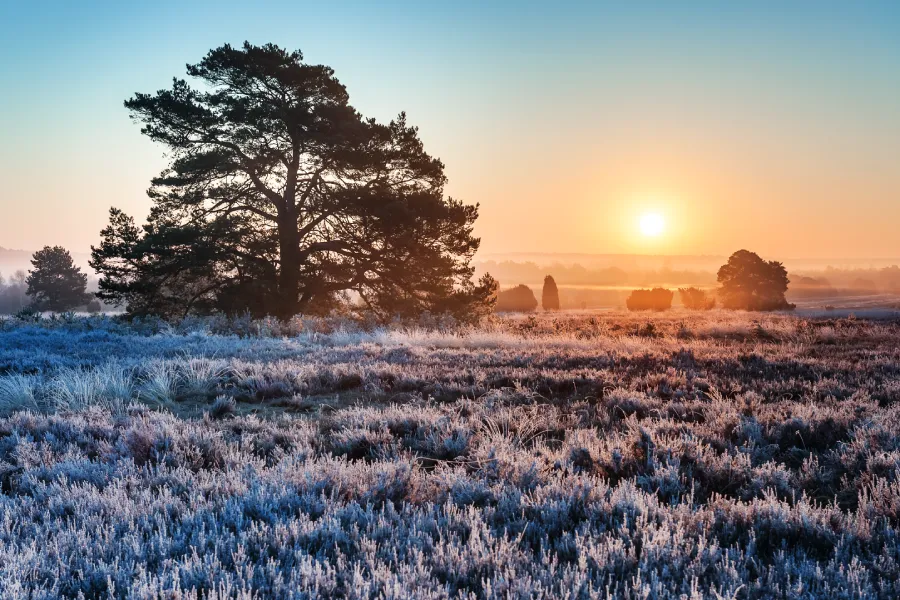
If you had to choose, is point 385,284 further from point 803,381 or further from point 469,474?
point 469,474

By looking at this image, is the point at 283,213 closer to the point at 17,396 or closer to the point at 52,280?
the point at 17,396

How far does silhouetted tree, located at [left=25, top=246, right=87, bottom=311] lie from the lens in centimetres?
5644

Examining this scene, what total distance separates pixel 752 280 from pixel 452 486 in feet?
171

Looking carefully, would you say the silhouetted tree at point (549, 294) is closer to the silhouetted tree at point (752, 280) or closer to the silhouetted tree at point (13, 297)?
the silhouetted tree at point (752, 280)

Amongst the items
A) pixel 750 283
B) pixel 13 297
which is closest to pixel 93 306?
pixel 13 297

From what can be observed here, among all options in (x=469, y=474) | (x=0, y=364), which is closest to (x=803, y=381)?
(x=469, y=474)

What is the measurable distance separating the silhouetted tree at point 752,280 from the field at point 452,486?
44.7m

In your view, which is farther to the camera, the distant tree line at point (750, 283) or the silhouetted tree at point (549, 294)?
the silhouetted tree at point (549, 294)

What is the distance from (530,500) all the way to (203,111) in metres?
21.9

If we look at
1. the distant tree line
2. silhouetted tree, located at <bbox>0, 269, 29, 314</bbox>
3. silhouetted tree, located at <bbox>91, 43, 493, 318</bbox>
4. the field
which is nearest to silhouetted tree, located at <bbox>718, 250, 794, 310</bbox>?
the distant tree line

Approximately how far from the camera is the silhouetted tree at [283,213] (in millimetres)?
20469

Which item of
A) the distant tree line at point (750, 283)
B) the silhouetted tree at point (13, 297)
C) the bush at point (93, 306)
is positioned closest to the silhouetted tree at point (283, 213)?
the distant tree line at point (750, 283)

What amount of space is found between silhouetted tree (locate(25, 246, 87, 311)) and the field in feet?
198

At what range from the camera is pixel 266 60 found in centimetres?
2081
